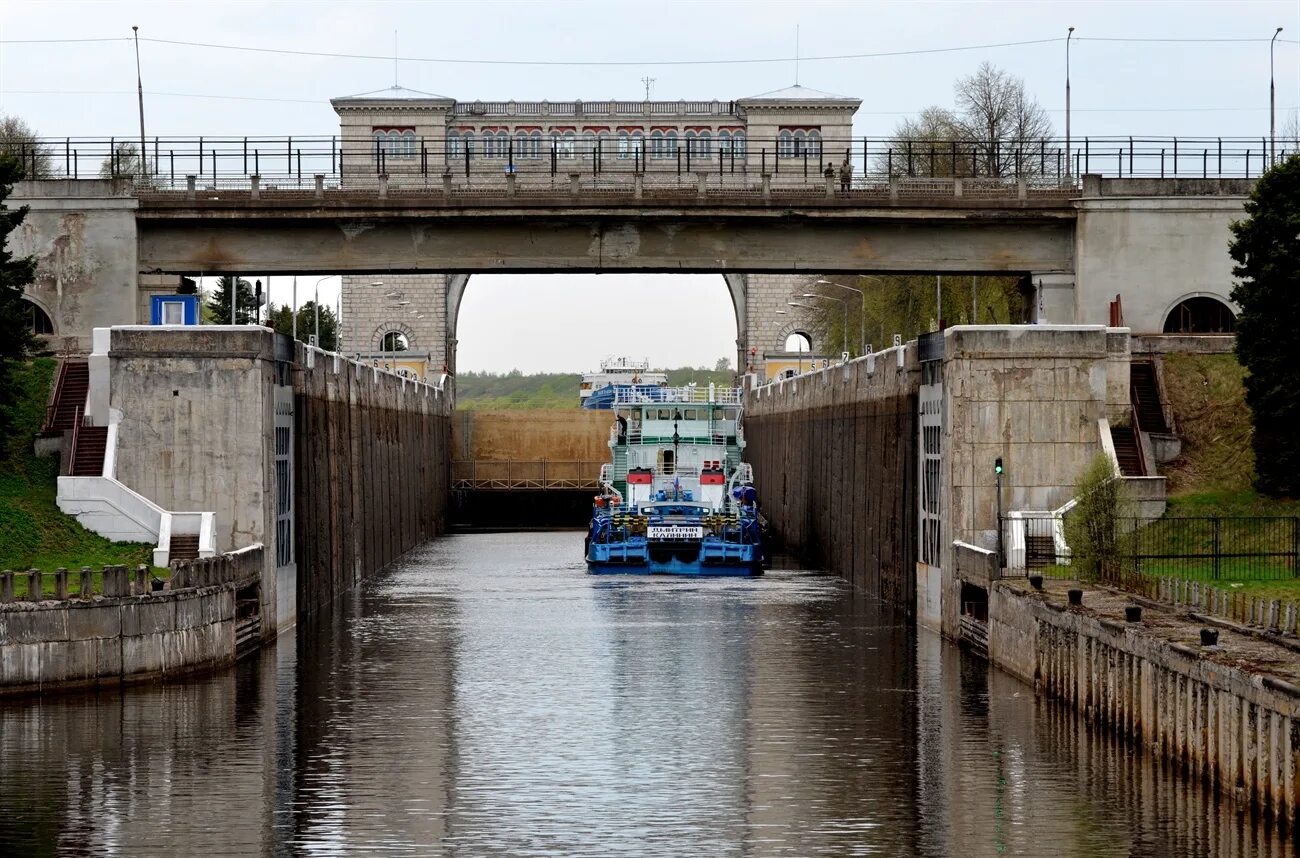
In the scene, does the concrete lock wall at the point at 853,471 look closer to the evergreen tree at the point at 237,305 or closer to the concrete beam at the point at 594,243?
the concrete beam at the point at 594,243

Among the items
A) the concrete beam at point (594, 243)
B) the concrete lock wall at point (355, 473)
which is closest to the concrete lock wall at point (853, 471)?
the concrete beam at point (594, 243)

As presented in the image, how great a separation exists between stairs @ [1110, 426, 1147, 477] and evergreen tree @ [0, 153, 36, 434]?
27.9 meters

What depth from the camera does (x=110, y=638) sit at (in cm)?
3597

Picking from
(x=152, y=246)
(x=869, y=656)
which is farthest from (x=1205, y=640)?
(x=152, y=246)

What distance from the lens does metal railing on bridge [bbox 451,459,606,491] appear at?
364 feet

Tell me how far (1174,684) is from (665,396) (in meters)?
48.0

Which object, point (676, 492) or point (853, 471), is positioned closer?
point (853, 471)

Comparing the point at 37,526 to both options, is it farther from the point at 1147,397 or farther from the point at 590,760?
the point at 1147,397

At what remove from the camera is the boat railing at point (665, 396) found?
246ft

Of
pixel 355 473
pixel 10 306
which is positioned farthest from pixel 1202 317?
pixel 10 306

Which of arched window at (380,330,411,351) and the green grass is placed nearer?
the green grass

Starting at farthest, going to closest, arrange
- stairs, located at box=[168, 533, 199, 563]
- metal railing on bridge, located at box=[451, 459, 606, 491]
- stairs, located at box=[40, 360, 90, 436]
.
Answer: metal railing on bridge, located at box=[451, 459, 606, 491] < stairs, located at box=[40, 360, 90, 436] < stairs, located at box=[168, 533, 199, 563]

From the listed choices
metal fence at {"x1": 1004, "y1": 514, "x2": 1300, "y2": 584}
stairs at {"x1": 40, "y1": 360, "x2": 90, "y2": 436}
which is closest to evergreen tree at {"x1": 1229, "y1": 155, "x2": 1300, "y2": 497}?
metal fence at {"x1": 1004, "y1": 514, "x2": 1300, "y2": 584}

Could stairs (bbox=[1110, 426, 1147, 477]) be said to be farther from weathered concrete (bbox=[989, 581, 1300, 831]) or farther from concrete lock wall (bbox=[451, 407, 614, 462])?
concrete lock wall (bbox=[451, 407, 614, 462])
